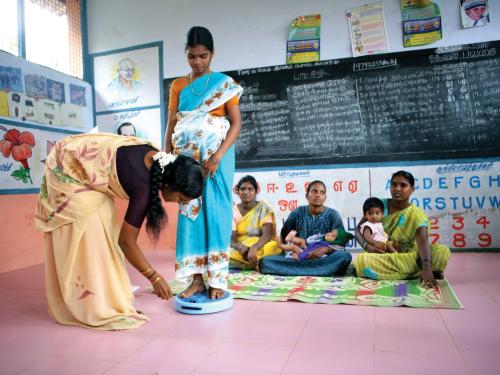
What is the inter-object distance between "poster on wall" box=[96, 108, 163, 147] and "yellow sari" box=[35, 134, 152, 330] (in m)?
2.69

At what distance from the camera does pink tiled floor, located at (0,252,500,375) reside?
1396 mm

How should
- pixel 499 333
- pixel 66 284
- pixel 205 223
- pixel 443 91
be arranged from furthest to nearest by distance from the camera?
pixel 443 91, pixel 205 223, pixel 66 284, pixel 499 333

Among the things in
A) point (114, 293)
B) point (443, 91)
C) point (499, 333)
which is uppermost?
point (443, 91)

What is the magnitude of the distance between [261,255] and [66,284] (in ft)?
5.16

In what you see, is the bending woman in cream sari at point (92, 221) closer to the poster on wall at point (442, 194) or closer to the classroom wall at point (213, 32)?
the classroom wall at point (213, 32)

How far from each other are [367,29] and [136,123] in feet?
8.21

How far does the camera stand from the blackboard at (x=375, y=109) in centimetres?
365

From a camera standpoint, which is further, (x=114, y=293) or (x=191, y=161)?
(x=114, y=293)

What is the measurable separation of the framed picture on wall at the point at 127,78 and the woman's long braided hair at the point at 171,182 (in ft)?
9.98

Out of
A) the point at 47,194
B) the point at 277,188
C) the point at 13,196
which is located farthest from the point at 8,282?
the point at 277,188

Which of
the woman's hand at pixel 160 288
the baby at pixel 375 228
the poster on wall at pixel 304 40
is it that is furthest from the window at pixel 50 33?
the baby at pixel 375 228

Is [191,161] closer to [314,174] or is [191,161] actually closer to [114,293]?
[114,293]

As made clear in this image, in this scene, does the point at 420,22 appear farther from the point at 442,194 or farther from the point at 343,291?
the point at 343,291

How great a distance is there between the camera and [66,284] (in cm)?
183
